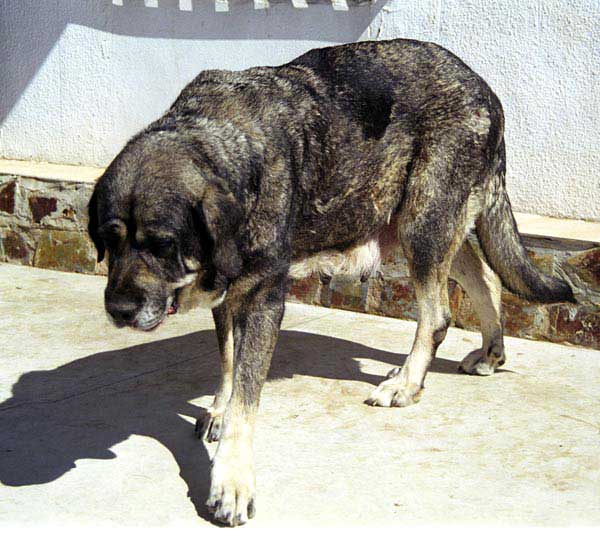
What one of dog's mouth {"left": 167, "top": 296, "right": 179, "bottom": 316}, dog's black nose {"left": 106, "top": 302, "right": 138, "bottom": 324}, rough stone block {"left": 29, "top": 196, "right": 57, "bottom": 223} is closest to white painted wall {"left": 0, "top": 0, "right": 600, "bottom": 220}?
rough stone block {"left": 29, "top": 196, "right": 57, "bottom": 223}

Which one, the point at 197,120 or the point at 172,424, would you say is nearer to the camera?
the point at 197,120

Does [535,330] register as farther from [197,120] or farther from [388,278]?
[197,120]

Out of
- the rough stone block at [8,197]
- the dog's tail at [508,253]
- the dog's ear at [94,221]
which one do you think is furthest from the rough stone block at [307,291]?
the dog's ear at [94,221]

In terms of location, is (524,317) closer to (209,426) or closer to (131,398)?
(209,426)

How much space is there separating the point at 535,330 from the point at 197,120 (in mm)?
2766

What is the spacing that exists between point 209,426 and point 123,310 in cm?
104

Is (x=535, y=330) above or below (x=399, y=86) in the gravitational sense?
below

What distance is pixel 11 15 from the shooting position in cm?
830

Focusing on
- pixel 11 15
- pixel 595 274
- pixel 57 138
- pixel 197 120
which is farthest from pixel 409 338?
pixel 11 15

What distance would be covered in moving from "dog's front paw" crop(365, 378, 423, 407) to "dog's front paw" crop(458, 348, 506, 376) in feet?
1.73

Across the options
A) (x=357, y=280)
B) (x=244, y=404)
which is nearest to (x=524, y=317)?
(x=357, y=280)

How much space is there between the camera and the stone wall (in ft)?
18.4

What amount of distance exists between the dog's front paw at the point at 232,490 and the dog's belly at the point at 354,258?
3.62 ft

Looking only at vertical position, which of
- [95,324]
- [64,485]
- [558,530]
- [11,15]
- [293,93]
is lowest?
[95,324]
